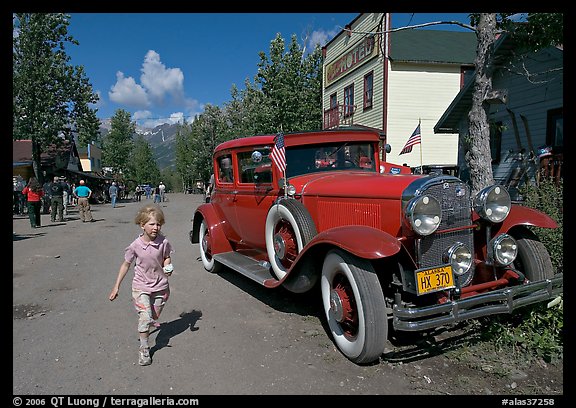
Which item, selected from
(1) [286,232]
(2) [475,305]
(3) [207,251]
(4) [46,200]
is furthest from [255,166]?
(4) [46,200]

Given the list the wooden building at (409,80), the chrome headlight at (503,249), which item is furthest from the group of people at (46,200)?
the chrome headlight at (503,249)

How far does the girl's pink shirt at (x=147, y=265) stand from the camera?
329 cm

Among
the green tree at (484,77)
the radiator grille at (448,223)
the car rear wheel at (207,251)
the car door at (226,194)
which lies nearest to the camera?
the radiator grille at (448,223)

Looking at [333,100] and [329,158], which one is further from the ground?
[333,100]

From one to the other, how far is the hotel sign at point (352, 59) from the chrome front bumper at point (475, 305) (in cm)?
1548

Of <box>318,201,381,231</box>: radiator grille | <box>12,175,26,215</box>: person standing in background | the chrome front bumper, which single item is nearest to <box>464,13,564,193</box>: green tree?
the chrome front bumper

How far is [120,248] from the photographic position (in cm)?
844

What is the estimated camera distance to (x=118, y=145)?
48.0 metres

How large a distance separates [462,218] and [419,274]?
0.80 meters

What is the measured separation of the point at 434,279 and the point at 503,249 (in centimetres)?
84

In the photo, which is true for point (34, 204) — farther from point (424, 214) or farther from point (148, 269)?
point (424, 214)

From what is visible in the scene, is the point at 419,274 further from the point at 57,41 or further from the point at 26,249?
the point at 57,41

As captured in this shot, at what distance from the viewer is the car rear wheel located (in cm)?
595

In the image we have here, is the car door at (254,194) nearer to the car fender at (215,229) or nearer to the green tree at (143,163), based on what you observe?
the car fender at (215,229)
